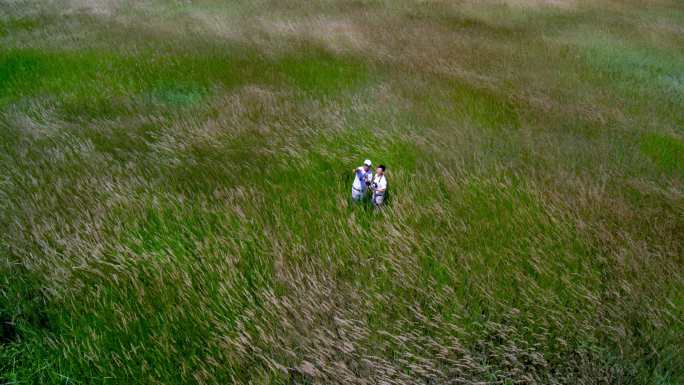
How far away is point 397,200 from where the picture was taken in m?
2.97

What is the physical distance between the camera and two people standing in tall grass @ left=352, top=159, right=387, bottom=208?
2793 mm

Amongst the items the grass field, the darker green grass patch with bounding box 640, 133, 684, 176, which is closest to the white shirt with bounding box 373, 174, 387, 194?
the grass field

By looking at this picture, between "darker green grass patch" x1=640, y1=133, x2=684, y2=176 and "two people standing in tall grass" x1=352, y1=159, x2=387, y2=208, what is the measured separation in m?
3.14

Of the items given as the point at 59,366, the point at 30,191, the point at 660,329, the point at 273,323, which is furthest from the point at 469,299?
the point at 30,191

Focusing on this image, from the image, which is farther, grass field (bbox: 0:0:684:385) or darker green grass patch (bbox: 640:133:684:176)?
darker green grass patch (bbox: 640:133:684:176)

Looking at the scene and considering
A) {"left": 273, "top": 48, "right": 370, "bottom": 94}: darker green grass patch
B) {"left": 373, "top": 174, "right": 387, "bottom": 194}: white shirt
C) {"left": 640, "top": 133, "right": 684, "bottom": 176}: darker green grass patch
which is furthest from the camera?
{"left": 273, "top": 48, "right": 370, "bottom": 94}: darker green grass patch

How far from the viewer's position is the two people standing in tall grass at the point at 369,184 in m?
2.79

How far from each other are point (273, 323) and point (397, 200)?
1.45 metres

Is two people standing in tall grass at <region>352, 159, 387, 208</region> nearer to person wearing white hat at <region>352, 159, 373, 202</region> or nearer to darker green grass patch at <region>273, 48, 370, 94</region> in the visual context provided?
person wearing white hat at <region>352, 159, 373, 202</region>

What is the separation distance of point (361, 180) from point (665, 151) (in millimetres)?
3772

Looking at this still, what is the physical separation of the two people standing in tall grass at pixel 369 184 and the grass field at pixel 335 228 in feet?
0.50

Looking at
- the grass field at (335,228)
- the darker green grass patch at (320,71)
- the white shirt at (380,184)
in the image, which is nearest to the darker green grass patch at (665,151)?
the grass field at (335,228)

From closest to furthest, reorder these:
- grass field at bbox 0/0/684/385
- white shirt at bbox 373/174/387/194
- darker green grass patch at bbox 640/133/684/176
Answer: grass field at bbox 0/0/684/385
white shirt at bbox 373/174/387/194
darker green grass patch at bbox 640/133/684/176

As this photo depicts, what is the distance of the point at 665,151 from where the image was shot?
412 centimetres
